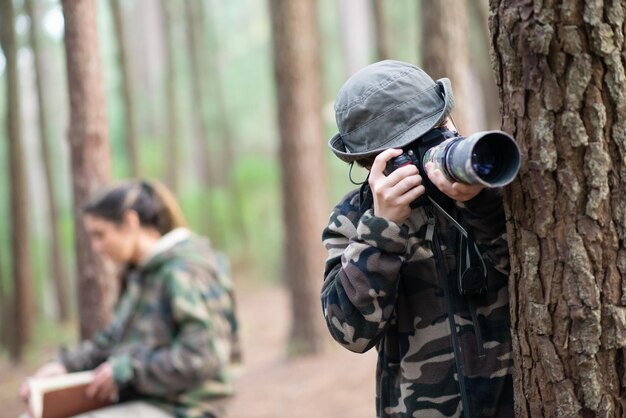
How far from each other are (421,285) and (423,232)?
0.48 feet

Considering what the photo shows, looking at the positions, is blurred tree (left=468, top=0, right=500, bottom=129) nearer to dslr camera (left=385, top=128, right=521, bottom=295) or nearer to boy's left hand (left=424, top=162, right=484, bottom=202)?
dslr camera (left=385, top=128, right=521, bottom=295)

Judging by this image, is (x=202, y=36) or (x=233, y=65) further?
(x=233, y=65)

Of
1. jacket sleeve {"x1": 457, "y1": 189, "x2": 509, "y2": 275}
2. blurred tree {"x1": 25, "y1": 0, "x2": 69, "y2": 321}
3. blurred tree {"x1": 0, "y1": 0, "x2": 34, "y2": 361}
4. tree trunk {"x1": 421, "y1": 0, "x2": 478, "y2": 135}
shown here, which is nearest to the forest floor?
blurred tree {"x1": 0, "y1": 0, "x2": 34, "y2": 361}

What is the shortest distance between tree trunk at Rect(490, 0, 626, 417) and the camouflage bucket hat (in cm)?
21

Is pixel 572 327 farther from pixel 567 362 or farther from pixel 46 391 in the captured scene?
pixel 46 391

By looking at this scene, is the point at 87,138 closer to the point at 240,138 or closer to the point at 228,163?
the point at 228,163

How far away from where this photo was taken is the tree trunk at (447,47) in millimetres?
6953

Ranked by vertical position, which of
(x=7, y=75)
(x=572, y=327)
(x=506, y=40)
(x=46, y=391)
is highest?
(x=7, y=75)

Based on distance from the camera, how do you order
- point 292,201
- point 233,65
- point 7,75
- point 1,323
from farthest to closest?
point 233,65, point 1,323, point 7,75, point 292,201

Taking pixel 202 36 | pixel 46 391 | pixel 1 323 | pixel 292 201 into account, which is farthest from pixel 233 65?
pixel 46 391

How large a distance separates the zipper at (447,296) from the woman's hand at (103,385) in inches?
92.6

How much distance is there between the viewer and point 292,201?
32.8 feet

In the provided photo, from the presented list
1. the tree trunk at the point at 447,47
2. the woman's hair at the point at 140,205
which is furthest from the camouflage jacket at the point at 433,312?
the tree trunk at the point at 447,47

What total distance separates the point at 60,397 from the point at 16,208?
958cm
